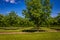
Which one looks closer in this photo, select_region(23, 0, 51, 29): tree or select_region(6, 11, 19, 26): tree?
select_region(23, 0, 51, 29): tree

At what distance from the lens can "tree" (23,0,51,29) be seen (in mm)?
49062

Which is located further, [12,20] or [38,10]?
[12,20]

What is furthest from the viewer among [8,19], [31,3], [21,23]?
[21,23]

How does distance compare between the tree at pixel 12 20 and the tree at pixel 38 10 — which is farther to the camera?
the tree at pixel 12 20

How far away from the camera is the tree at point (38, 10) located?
49.1m

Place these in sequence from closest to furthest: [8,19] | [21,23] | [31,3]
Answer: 1. [31,3]
2. [8,19]
3. [21,23]

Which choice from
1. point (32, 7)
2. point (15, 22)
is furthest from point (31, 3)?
point (15, 22)

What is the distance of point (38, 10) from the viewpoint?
49.2m

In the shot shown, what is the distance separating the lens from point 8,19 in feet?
271

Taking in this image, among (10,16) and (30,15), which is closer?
(30,15)

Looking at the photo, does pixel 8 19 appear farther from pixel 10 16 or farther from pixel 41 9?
pixel 41 9

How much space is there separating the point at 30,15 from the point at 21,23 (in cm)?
3928

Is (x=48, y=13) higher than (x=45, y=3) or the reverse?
the reverse

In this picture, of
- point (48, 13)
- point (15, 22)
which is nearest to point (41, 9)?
point (48, 13)
